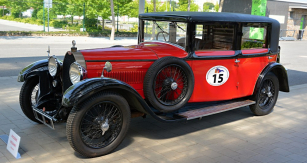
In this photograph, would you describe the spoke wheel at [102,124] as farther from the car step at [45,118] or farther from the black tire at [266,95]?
the black tire at [266,95]

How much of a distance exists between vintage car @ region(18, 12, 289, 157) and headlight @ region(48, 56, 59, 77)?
0.04 ft

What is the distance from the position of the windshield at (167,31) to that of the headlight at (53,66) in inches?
64.9

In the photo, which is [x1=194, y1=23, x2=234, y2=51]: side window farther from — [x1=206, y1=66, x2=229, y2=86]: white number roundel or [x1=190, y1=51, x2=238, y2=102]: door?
[x1=206, y1=66, x2=229, y2=86]: white number roundel

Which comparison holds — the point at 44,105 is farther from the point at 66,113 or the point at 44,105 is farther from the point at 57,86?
the point at 66,113

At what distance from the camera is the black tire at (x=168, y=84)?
4.28 metres

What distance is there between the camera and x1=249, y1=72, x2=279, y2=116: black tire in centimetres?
575

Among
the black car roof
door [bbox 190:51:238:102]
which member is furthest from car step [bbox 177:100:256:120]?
the black car roof

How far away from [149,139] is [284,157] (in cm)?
179

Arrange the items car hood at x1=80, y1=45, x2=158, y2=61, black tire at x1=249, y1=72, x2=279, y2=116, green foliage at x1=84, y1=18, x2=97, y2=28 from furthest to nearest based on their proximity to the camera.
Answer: green foliage at x1=84, y1=18, x2=97, y2=28, black tire at x1=249, y1=72, x2=279, y2=116, car hood at x1=80, y1=45, x2=158, y2=61

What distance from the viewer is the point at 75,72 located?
407 cm

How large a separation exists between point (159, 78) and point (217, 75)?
103 centimetres

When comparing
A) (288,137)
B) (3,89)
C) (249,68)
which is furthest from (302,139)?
(3,89)

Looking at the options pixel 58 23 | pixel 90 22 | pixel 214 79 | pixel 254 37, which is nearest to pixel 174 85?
pixel 214 79

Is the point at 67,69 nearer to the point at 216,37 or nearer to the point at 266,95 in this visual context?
the point at 216,37
